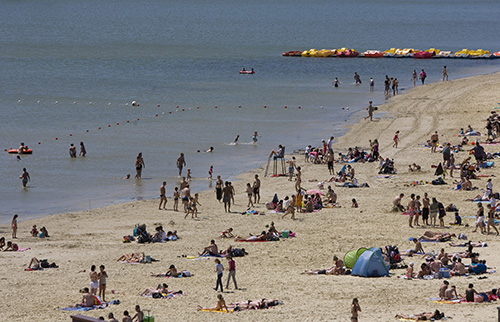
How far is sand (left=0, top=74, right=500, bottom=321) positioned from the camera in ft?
64.4

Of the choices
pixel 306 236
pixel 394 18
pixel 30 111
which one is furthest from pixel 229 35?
pixel 306 236

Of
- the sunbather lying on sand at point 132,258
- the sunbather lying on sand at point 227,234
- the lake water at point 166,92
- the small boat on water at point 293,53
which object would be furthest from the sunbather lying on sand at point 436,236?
the small boat on water at point 293,53

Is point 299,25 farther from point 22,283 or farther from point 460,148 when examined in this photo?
point 22,283

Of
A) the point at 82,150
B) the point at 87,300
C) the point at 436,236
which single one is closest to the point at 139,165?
the point at 82,150

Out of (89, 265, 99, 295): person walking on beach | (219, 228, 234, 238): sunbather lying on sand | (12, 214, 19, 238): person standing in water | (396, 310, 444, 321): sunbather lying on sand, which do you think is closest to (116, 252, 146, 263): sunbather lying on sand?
(219, 228, 234, 238): sunbather lying on sand

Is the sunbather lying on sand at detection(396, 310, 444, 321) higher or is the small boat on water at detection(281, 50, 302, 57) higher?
the small boat on water at detection(281, 50, 302, 57)

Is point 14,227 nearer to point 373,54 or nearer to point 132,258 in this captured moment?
point 132,258

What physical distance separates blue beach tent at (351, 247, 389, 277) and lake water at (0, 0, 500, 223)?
13850 millimetres

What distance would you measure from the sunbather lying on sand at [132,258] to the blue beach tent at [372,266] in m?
6.41

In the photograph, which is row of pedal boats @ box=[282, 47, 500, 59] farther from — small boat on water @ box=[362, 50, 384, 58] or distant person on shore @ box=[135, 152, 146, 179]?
distant person on shore @ box=[135, 152, 146, 179]

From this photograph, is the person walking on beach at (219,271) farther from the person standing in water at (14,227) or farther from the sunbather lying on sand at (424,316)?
the person standing in water at (14,227)

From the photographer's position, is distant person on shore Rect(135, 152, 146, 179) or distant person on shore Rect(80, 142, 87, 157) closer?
distant person on shore Rect(135, 152, 146, 179)

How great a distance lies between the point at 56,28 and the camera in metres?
131

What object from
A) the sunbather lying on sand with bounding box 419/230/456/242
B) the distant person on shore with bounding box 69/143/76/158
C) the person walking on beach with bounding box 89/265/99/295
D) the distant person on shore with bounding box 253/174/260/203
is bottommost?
the person walking on beach with bounding box 89/265/99/295
